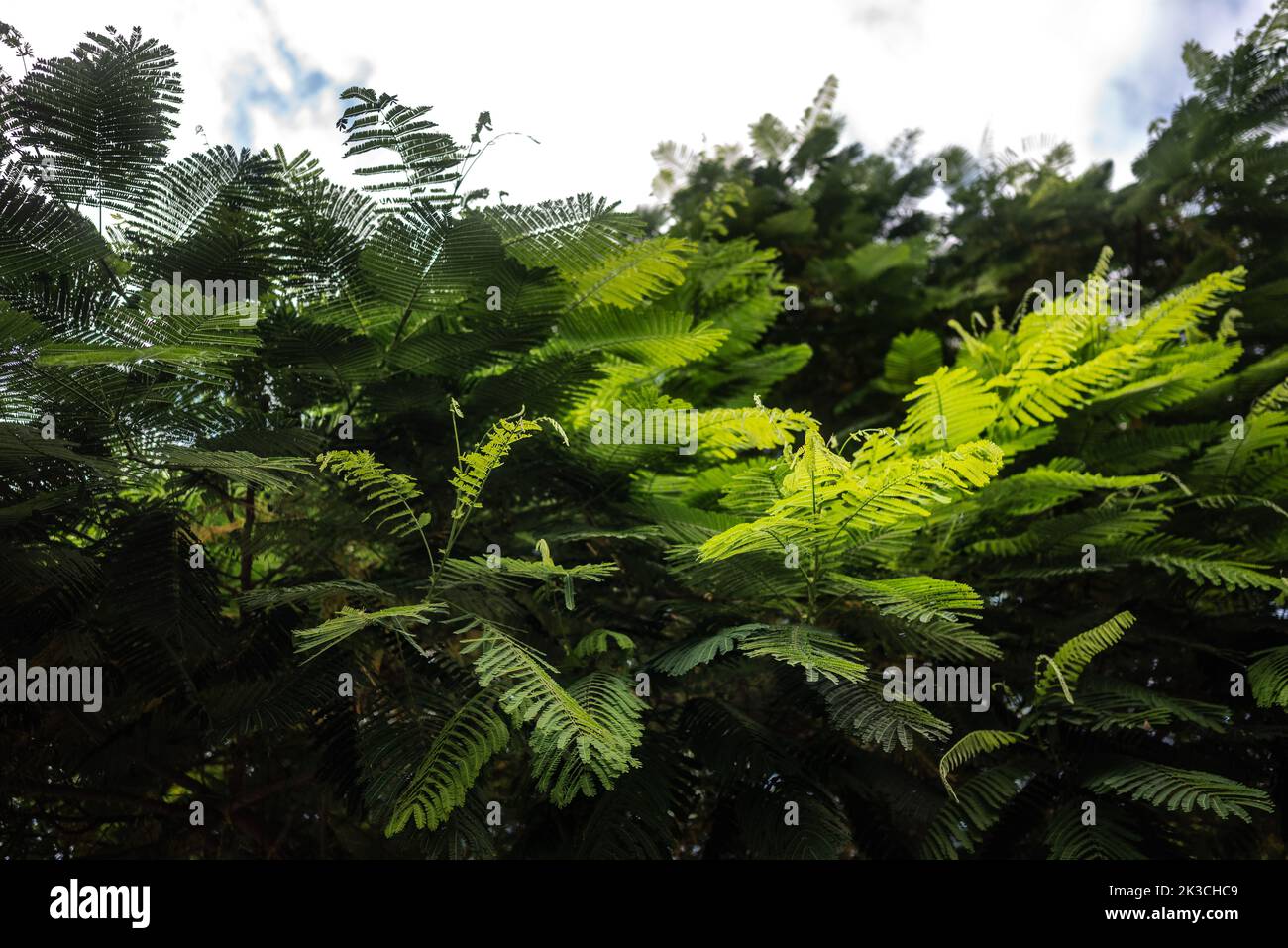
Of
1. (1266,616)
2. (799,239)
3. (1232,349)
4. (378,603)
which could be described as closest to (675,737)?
(378,603)

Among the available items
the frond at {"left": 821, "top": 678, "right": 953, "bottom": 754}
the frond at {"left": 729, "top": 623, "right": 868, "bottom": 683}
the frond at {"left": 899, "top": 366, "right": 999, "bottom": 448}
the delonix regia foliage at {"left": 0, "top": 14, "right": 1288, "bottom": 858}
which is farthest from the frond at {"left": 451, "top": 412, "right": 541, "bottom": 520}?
the frond at {"left": 899, "top": 366, "right": 999, "bottom": 448}

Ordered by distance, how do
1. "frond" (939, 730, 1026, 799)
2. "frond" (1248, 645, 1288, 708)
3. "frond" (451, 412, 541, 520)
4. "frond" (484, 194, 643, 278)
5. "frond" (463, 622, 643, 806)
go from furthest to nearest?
"frond" (484, 194, 643, 278) < "frond" (1248, 645, 1288, 708) < "frond" (939, 730, 1026, 799) < "frond" (451, 412, 541, 520) < "frond" (463, 622, 643, 806)

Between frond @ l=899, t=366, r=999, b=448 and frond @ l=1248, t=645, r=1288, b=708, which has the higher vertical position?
frond @ l=899, t=366, r=999, b=448

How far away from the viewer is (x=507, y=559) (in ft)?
5.54

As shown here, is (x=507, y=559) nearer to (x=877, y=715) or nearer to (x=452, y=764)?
(x=452, y=764)

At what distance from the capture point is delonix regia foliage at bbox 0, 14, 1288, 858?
170cm

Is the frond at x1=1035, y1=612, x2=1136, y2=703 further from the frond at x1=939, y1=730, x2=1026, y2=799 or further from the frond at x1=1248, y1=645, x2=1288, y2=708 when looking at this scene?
the frond at x1=1248, y1=645, x2=1288, y2=708

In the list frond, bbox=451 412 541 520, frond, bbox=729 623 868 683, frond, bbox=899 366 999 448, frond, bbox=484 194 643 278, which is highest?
frond, bbox=484 194 643 278

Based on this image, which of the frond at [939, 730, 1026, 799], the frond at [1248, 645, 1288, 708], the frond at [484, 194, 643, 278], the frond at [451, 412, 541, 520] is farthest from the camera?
the frond at [484, 194, 643, 278]

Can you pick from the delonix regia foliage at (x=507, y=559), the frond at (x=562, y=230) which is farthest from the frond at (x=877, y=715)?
the frond at (x=562, y=230)

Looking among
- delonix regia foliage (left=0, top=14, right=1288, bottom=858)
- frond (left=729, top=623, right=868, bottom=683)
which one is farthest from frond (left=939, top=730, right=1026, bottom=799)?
frond (left=729, top=623, right=868, bottom=683)

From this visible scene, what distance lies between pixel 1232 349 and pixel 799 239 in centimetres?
189

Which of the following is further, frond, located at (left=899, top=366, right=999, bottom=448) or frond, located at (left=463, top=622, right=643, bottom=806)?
frond, located at (left=899, top=366, right=999, bottom=448)
